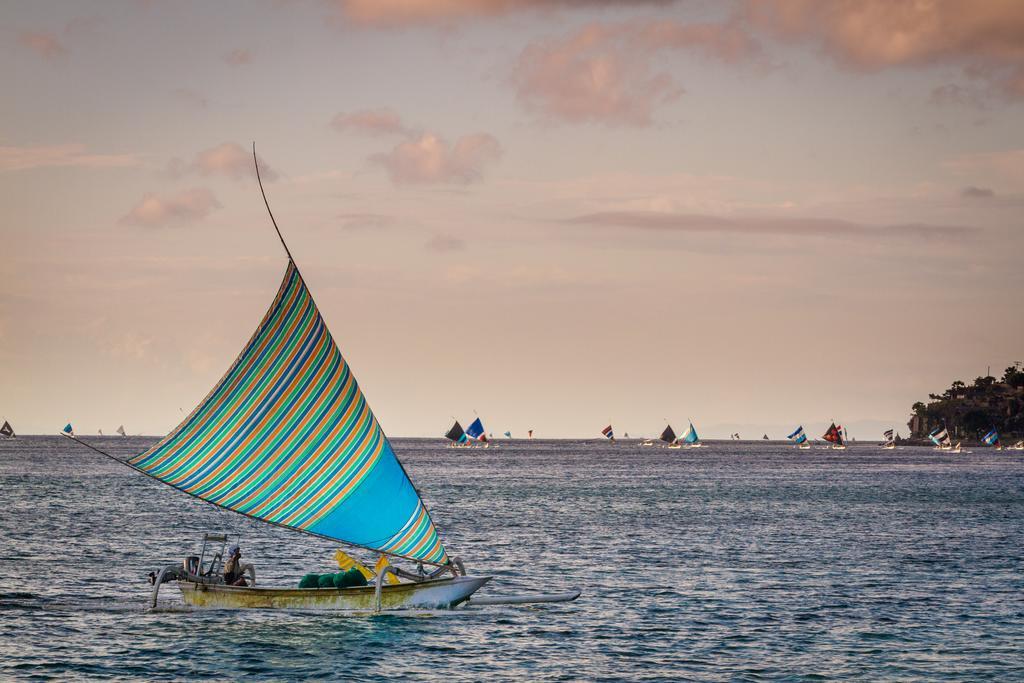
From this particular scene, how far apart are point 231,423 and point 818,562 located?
32.3 meters

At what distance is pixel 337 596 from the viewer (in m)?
39.8

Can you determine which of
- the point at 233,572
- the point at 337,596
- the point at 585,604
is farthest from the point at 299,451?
the point at 585,604

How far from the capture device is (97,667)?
3412 centimetres

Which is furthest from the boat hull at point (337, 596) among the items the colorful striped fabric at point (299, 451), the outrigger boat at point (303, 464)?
the colorful striped fabric at point (299, 451)

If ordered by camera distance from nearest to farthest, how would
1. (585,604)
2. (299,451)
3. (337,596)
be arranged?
(337,596) → (299,451) → (585,604)

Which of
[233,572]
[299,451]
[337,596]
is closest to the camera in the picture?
[337,596]

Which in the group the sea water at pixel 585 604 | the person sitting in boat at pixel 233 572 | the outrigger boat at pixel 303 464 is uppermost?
the outrigger boat at pixel 303 464

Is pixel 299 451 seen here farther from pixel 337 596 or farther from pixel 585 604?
pixel 585 604

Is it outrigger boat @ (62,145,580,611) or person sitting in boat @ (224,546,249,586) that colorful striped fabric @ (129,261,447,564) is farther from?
person sitting in boat @ (224,546,249,586)

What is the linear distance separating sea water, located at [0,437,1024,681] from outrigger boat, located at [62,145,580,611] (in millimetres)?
1115

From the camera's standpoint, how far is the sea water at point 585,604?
116ft

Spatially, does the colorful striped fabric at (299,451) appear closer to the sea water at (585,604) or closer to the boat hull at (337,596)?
the boat hull at (337,596)

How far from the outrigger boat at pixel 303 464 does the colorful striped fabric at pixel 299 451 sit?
0.10 feet

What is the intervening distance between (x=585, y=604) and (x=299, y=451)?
1232cm
